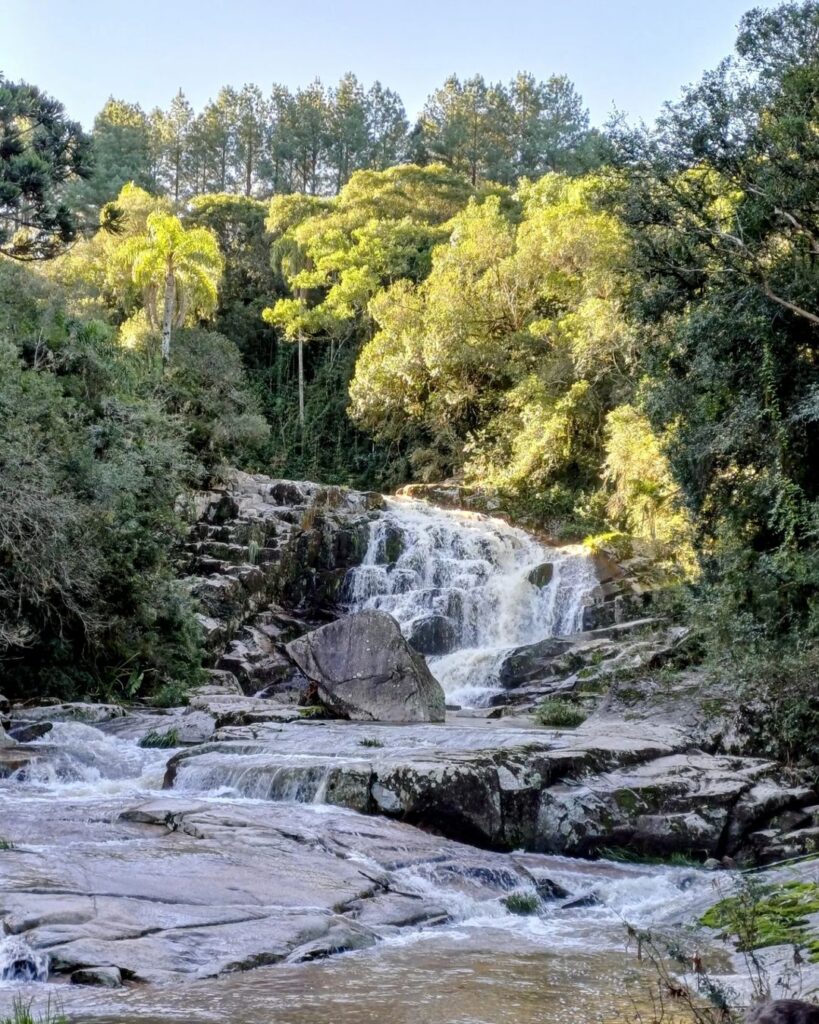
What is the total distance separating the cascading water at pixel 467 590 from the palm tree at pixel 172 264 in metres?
10.6

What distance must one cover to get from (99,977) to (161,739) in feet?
A: 26.5

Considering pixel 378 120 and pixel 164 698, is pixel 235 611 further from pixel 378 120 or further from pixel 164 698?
pixel 378 120

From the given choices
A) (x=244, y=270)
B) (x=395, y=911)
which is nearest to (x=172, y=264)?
A: (x=244, y=270)

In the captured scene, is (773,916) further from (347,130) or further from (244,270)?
(347,130)

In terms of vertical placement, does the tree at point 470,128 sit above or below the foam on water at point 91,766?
above

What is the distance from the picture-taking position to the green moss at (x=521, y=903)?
7.64m

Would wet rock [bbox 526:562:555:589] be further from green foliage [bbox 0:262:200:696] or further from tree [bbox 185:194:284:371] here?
tree [bbox 185:194:284:371]

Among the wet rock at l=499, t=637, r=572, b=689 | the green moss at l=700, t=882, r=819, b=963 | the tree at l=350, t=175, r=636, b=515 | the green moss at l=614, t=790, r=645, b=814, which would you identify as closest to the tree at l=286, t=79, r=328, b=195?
the tree at l=350, t=175, r=636, b=515

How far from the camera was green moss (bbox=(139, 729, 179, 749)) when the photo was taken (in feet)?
42.9

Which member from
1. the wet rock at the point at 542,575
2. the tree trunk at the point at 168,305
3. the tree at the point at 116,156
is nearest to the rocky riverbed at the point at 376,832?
the wet rock at the point at 542,575

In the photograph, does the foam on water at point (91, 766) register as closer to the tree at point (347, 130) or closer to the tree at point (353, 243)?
the tree at point (353, 243)

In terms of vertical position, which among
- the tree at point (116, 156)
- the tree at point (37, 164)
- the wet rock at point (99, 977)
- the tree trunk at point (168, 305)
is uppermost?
the tree at point (116, 156)

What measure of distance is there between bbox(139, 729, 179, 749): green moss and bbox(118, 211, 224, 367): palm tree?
19.2 metres

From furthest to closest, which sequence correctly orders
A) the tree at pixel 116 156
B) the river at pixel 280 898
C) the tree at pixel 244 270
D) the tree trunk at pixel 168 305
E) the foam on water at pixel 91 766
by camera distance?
the tree at pixel 116 156, the tree at pixel 244 270, the tree trunk at pixel 168 305, the foam on water at pixel 91 766, the river at pixel 280 898
